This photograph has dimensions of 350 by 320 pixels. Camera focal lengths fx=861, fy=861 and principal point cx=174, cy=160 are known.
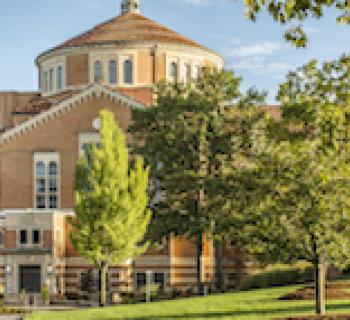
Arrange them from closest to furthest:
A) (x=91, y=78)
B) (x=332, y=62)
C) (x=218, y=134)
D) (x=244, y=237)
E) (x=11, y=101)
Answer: (x=244, y=237)
(x=332, y=62)
(x=218, y=134)
(x=91, y=78)
(x=11, y=101)

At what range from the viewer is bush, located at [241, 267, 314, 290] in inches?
1813

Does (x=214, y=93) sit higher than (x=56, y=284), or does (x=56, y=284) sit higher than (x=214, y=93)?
(x=214, y=93)

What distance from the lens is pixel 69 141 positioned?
205ft

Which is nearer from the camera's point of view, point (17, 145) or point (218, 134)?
point (218, 134)

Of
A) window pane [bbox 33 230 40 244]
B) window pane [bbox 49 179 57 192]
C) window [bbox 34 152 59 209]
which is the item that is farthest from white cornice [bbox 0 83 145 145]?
window pane [bbox 33 230 40 244]

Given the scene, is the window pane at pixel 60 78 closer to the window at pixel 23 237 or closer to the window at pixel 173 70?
the window at pixel 173 70

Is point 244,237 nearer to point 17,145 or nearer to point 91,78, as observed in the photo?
point 17,145

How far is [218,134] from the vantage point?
50688 millimetres

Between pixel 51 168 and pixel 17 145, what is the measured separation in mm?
3049

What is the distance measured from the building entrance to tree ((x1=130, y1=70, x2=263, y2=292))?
9.55 metres

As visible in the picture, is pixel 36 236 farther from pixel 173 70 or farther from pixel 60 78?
pixel 173 70

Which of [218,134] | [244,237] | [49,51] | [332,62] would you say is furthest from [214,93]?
[49,51]

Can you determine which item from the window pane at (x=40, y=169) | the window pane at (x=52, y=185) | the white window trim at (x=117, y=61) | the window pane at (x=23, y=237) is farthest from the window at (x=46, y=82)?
the window pane at (x=23, y=237)

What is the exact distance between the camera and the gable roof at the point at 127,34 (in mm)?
73250
